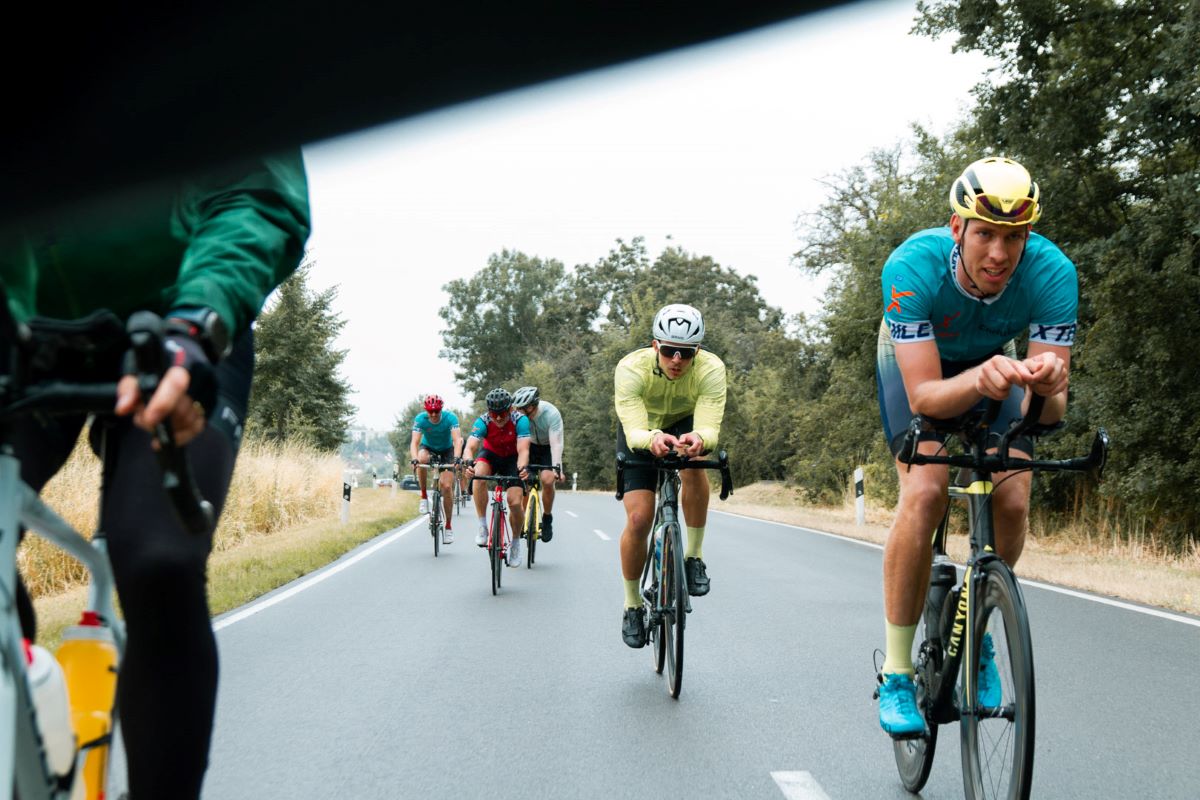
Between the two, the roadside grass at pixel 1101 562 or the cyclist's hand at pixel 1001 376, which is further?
the roadside grass at pixel 1101 562

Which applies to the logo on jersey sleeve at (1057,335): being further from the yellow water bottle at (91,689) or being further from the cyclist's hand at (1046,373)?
the yellow water bottle at (91,689)

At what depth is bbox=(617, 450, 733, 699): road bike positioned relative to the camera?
5.77 m

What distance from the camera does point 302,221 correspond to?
2150 millimetres

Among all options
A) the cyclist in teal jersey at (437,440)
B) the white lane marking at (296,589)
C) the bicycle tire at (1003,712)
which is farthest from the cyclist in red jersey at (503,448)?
the bicycle tire at (1003,712)

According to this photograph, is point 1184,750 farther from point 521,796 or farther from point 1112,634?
point 1112,634

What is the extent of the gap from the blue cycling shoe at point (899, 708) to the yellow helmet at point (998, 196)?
1505 millimetres

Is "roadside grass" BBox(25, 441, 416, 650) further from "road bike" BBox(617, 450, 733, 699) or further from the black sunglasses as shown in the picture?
the black sunglasses

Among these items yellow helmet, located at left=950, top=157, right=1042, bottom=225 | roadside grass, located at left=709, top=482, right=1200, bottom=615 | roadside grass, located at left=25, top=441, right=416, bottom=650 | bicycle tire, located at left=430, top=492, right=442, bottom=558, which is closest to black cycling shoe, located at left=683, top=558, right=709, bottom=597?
yellow helmet, located at left=950, top=157, right=1042, bottom=225

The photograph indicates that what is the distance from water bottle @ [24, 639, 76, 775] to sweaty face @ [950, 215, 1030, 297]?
2.79 metres

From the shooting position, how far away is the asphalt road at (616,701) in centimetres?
427

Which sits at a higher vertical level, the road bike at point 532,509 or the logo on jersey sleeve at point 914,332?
the logo on jersey sleeve at point 914,332

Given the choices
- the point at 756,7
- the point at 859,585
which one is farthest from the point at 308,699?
the point at 859,585

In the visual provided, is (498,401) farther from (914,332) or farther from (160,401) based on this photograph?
(160,401)

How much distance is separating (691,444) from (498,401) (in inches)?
237
